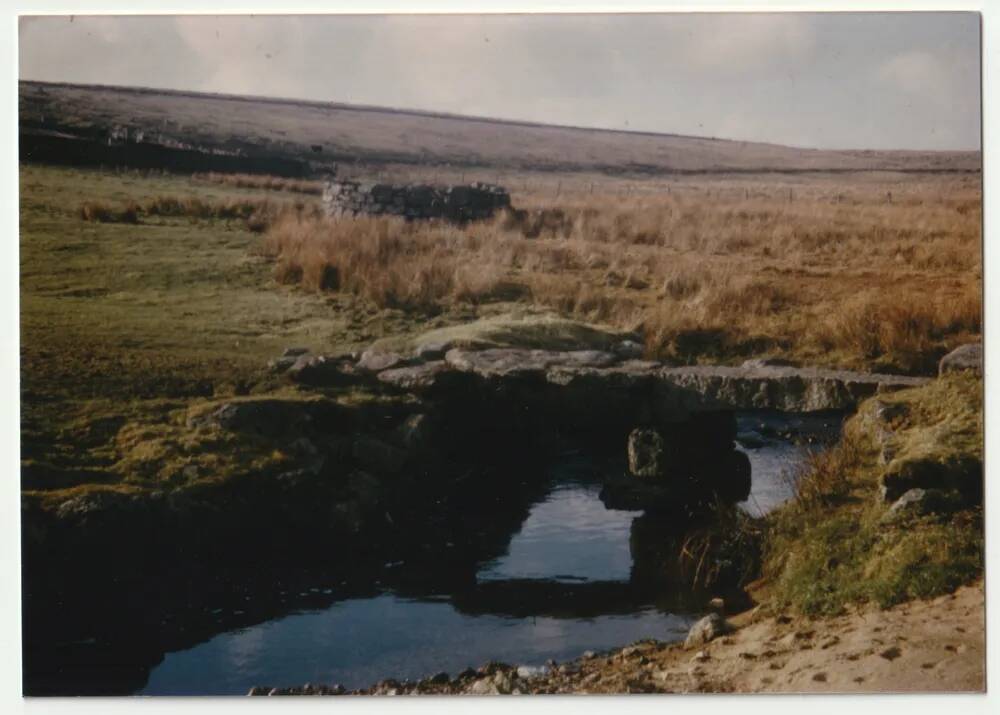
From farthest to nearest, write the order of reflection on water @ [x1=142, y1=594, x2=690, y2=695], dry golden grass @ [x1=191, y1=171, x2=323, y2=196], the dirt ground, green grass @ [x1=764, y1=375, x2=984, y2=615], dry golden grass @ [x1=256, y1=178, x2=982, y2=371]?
dry golden grass @ [x1=191, y1=171, x2=323, y2=196] < dry golden grass @ [x1=256, y1=178, x2=982, y2=371] < reflection on water @ [x1=142, y1=594, x2=690, y2=695] < green grass @ [x1=764, y1=375, x2=984, y2=615] < the dirt ground

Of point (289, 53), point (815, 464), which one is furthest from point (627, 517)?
point (289, 53)

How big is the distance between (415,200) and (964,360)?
272 cm

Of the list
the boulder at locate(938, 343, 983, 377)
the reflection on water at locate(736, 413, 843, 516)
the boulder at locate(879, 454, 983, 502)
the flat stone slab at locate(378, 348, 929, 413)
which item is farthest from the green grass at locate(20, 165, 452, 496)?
the boulder at locate(938, 343, 983, 377)

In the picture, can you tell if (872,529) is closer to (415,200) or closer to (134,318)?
(415,200)

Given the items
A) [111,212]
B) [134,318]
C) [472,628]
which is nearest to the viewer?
[472,628]

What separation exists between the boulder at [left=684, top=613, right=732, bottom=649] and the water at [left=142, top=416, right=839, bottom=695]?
78 millimetres

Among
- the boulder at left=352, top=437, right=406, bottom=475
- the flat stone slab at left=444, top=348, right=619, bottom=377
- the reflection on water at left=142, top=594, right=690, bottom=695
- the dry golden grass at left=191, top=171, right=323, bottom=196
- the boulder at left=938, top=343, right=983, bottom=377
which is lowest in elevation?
the reflection on water at left=142, top=594, right=690, bottom=695

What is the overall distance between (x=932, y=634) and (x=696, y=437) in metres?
1.37

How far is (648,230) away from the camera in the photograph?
5.79 metres

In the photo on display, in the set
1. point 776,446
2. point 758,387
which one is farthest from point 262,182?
point 776,446

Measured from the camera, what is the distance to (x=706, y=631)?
17.5ft

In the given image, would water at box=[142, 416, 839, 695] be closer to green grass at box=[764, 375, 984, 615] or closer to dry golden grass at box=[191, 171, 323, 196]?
green grass at box=[764, 375, 984, 615]

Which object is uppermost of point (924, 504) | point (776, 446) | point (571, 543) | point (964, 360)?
point (964, 360)

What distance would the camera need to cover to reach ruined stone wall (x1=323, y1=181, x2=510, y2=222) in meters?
5.71
